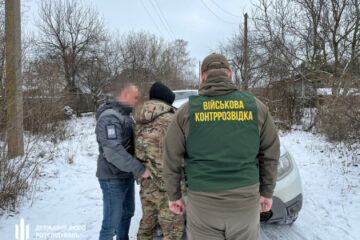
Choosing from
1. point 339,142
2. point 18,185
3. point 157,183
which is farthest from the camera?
point 339,142

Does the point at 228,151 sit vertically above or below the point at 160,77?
below

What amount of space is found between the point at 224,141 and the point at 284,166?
1.78 meters

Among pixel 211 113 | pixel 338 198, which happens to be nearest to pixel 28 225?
pixel 211 113

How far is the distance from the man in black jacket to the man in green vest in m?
0.67

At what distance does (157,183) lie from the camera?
204 cm

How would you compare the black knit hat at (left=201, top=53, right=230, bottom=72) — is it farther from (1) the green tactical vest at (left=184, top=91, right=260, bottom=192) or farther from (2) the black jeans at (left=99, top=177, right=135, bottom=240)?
(2) the black jeans at (left=99, top=177, right=135, bottom=240)

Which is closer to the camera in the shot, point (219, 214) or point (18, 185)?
point (219, 214)

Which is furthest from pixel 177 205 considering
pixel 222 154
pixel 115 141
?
pixel 115 141

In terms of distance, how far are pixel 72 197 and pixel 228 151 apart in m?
3.58

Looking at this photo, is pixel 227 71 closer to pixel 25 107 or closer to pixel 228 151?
pixel 228 151

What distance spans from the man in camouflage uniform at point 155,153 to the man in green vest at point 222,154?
54 centimetres

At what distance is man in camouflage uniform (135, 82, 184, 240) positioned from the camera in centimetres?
202

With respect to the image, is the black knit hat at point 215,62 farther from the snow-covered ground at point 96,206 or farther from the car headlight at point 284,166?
the snow-covered ground at point 96,206

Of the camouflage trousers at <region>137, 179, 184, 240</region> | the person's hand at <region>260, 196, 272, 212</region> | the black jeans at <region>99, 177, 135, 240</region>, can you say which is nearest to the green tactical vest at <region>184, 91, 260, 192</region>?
the person's hand at <region>260, 196, 272, 212</region>
